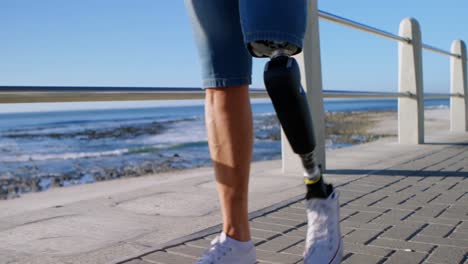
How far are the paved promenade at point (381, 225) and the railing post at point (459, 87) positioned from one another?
3.88m

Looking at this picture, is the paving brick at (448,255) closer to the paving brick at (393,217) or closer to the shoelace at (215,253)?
the paving brick at (393,217)

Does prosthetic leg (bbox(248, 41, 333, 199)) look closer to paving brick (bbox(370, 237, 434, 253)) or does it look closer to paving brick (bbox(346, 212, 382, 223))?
paving brick (bbox(370, 237, 434, 253))

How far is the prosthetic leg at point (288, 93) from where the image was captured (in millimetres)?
1068

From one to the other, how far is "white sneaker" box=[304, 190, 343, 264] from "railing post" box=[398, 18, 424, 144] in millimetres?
3863

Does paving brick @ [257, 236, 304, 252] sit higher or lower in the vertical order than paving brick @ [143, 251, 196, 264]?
lower

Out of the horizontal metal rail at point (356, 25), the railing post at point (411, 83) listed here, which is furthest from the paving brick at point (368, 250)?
the railing post at point (411, 83)

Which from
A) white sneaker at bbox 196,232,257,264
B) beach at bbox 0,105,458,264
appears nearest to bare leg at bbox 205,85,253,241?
white sneaker at bbox 196,232,257,264

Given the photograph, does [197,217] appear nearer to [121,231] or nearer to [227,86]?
[121,231]

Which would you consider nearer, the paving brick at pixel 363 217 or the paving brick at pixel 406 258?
the paving brick at pixel 406 258

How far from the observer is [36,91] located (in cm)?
133

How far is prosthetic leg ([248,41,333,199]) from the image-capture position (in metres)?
1.07

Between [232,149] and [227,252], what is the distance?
0.26 metres

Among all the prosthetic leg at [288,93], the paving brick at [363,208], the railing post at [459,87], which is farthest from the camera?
the railing post at [459,87]

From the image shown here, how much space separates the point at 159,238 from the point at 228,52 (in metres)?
0.74
